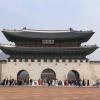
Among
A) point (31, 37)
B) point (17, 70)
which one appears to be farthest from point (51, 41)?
point (17, 70)

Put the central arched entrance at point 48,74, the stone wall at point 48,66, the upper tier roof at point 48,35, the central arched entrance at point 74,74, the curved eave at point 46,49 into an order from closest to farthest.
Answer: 1. the stone wall at point 48,66
2. the curved eave at point 46,49
3. the central arched entrance at point 74,74
4. the central arched entrance at point 48,74
5. the upper tier roof at point 48,35

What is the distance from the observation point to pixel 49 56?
65938 millimetres

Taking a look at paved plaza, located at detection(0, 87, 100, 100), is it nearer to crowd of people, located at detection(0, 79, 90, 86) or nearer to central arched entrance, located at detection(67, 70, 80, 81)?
crowd of people, located at detection(0, 79, 90, 86)

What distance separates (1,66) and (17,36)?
651 centimetres

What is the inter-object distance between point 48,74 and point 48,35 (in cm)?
696

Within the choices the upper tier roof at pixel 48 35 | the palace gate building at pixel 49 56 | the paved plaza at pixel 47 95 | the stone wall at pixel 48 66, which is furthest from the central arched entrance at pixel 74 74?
the paved plaza at pixel 47 95

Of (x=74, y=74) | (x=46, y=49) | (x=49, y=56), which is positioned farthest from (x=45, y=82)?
A: (x=74, y=74)

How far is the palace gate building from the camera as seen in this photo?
212 ft

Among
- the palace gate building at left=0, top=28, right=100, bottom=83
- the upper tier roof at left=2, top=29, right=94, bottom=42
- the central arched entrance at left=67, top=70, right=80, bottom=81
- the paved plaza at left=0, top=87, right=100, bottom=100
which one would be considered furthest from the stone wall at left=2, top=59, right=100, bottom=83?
the paved plaza at left=0, top=87, right=100, bottom=100

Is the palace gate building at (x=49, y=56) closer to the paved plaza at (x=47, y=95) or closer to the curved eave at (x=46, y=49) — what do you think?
the curved eave at (x=46, y=49)

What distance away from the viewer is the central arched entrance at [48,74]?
6625cm

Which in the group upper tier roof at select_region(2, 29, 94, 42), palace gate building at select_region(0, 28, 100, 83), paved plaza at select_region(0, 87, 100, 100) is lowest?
paved plaza at select_region(0, 87, 100, 100)

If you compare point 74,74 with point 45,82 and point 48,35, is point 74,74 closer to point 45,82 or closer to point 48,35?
point 48,35

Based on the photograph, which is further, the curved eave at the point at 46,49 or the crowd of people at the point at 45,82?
the curved eave at the point at 46,49
